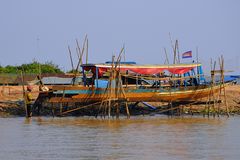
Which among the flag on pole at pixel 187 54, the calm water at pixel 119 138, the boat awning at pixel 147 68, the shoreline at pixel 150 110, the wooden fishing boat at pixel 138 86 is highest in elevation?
the flag on pole at pixel 187 54

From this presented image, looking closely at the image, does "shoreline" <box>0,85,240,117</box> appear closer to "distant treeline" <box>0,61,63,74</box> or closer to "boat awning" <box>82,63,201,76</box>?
"boat awning" <box>82,63,201,76</box>

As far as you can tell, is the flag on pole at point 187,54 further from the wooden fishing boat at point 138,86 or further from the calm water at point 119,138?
the calm water at point 119,138

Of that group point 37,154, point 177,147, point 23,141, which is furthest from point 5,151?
point 177,147

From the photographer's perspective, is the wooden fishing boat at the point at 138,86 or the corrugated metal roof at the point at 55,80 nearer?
the wooden fishing boat at the point at 138,86

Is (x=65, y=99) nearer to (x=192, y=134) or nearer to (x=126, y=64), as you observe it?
(x=126, y=64)

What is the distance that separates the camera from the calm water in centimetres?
1625

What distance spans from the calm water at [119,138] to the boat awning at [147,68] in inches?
105

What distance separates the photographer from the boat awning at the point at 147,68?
2941 cm

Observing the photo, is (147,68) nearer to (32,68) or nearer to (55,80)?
(55,80)

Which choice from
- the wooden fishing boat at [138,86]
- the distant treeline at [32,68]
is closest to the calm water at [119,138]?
the wooden fishing boat at [138,86]

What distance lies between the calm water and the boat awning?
105 inches

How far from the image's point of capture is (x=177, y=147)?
1762cm

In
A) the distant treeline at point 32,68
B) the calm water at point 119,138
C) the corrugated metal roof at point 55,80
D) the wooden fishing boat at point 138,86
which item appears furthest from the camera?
the distant treeline at point 32,68

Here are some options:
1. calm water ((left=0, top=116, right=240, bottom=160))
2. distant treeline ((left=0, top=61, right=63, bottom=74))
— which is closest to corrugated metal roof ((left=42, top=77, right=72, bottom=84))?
distant treeline ((left=0, top=61, right=63, bottom=74))
